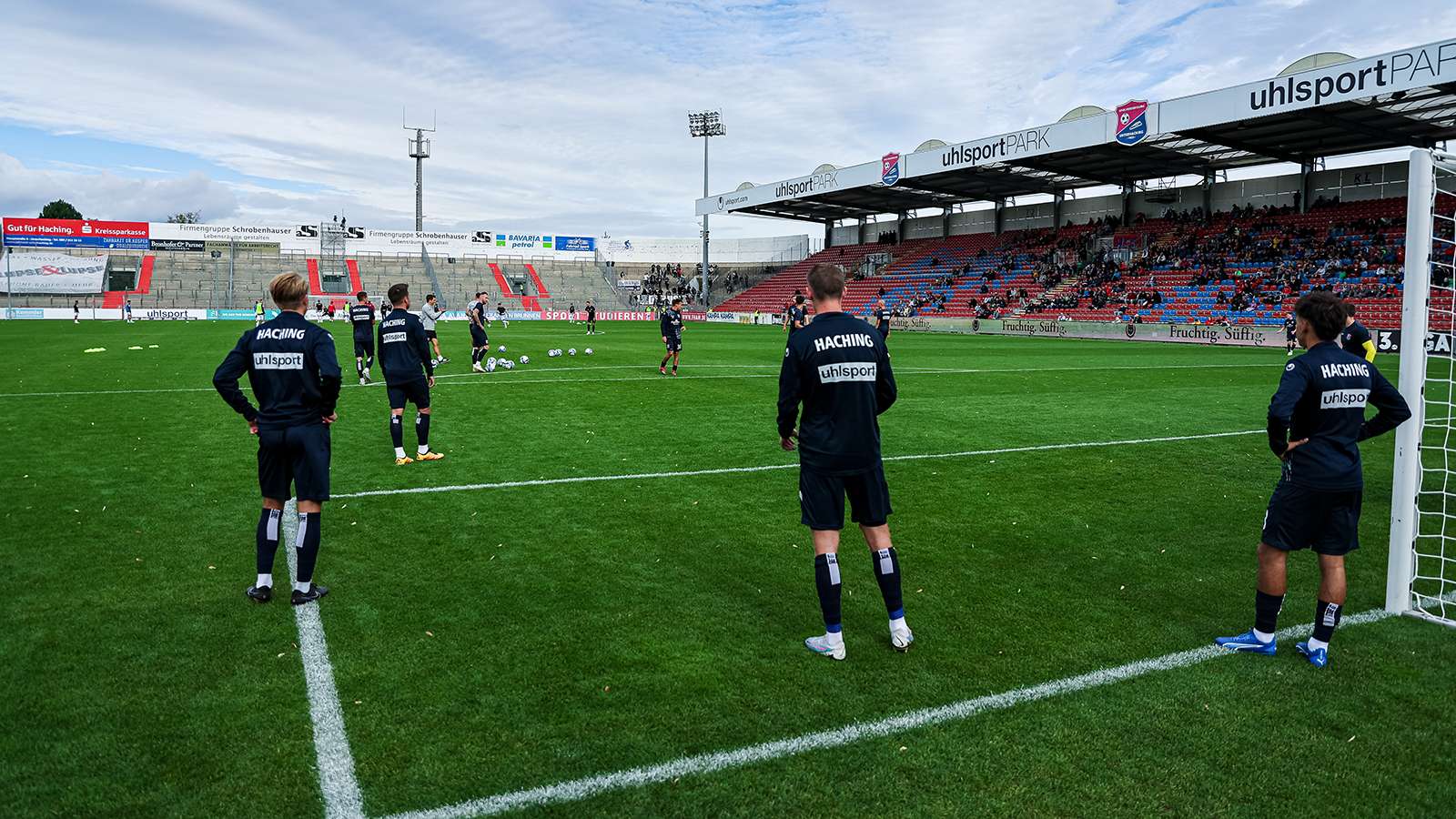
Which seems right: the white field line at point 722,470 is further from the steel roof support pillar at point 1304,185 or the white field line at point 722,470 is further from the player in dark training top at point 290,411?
the steel roof support pillar at point 1304,185

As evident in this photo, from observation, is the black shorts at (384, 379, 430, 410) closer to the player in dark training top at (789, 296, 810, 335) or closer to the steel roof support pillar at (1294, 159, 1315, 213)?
the player in dark training top at (789, 296, 810, 335)

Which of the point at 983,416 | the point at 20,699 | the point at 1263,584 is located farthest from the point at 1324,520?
the point at 983,416

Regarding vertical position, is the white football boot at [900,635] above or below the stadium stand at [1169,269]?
below

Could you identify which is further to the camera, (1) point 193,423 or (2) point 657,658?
(1) point 193,423

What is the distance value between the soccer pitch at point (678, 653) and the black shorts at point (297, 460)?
2.48ft

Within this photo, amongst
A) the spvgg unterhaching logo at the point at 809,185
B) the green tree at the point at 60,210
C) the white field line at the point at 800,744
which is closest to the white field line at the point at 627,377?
the white field line at the point at 800,744

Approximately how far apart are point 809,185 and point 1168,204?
20.9 meters

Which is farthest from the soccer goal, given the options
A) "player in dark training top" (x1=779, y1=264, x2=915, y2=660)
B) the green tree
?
the green tree

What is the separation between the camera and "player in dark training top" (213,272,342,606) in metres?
5.38

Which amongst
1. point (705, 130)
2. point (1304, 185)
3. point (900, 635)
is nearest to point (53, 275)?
point (705, 130)

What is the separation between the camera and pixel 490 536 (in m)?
6.92

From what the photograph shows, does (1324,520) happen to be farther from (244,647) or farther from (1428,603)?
(244,647)

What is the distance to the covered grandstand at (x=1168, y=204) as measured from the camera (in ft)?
107

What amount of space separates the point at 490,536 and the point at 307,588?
1.64m
